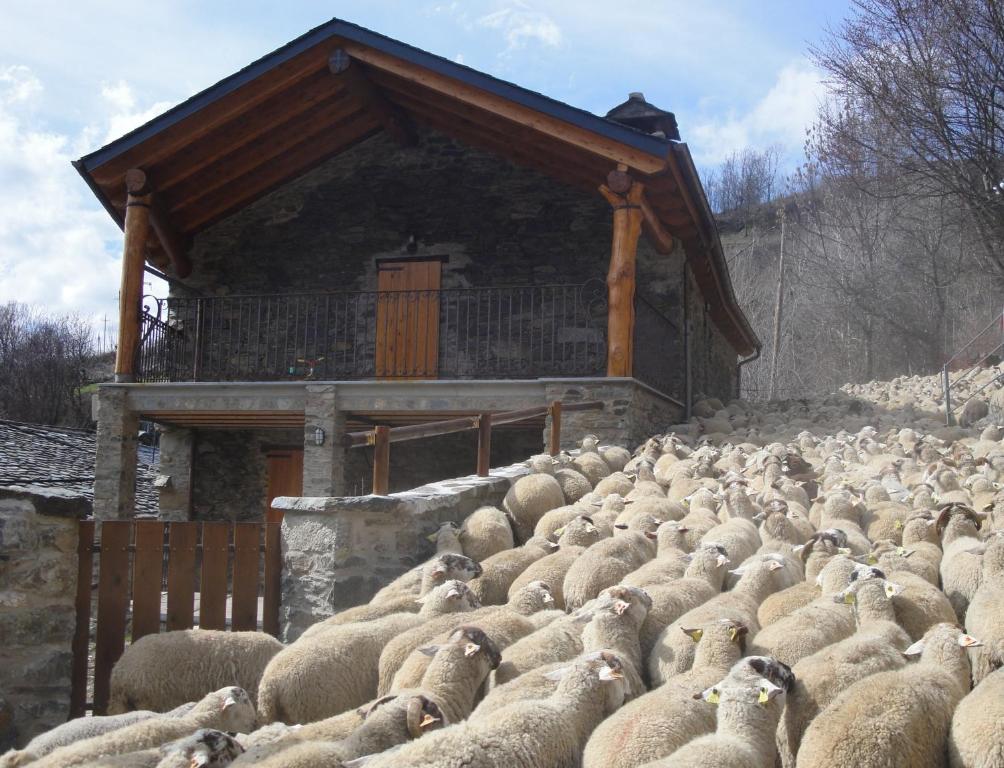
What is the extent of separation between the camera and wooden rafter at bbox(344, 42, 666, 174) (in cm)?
1051

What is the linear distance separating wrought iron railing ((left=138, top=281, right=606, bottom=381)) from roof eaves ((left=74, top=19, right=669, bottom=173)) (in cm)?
219

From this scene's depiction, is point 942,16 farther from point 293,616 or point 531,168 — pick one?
point 293,616

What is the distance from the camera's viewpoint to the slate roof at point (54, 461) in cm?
1562

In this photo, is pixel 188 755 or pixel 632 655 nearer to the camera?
pixel 188 755

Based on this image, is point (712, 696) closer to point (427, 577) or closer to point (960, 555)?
point (427, 577)

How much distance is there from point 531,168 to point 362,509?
8796mm

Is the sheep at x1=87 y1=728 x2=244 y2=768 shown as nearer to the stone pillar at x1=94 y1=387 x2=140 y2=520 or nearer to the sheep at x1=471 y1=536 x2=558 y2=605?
the sheep at x1=471 y1=536 x2=558 y2=605

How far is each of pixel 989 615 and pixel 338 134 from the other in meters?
11.9

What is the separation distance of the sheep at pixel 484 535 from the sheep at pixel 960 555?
2.78m

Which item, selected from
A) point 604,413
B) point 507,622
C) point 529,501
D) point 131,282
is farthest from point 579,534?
point 131,282

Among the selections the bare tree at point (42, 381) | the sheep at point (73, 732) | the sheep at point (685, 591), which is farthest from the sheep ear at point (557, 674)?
the bare tree at point (42, 381)

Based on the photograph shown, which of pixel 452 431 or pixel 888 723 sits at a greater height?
pixel 452 431

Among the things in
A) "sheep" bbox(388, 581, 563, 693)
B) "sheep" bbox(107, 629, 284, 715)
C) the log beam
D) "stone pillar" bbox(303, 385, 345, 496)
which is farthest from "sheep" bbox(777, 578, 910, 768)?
the log beam

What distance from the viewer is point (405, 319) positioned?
13352 millimetres
